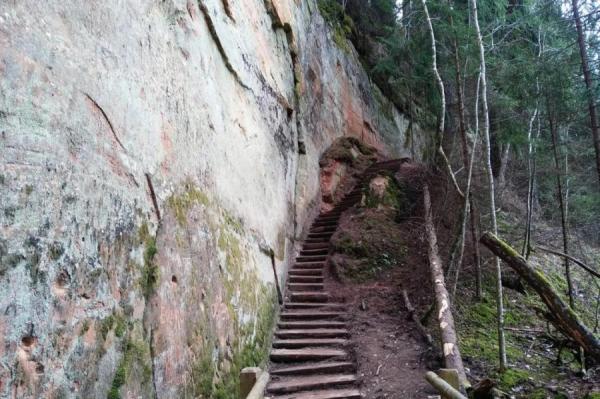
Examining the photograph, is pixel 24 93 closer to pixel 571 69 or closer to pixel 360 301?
pixel 360 301

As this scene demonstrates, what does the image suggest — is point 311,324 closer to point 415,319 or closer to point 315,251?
point 415,319

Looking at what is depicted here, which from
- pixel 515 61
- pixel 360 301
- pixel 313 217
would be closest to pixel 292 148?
pixel 313 217

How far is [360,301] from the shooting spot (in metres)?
9.54

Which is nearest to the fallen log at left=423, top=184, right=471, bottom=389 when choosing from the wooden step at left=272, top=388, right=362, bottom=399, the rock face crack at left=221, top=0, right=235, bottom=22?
the wooden step at left=272, top=388, right=362, bottom=399

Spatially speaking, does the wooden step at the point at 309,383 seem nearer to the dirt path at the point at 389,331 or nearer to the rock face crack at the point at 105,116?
the dirt path at the point at 389,331

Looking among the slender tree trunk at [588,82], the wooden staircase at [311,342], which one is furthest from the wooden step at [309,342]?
the slender tree trunk at [588,82]

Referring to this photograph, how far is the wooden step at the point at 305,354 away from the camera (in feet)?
25.1

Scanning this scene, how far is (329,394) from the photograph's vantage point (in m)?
6.55

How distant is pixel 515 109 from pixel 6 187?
14.0 meters

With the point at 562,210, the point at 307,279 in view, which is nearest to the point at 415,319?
the point at 307,279

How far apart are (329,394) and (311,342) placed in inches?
61.4

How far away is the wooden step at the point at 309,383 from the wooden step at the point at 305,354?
1.64 ft

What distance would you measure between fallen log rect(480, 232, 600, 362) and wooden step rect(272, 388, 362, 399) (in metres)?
3.54

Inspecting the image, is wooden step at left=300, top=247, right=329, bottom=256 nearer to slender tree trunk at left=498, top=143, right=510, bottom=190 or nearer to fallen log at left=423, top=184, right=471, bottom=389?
fallen log at left=423, top=184, right=471, bottom=389
